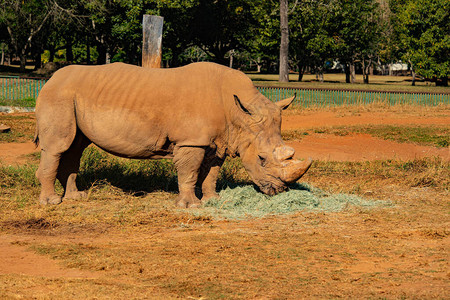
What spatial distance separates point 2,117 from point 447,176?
1436 cm

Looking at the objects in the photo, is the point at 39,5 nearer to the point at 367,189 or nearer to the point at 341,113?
the point at 341,113

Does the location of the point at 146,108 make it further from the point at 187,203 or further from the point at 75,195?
the point at 75,195

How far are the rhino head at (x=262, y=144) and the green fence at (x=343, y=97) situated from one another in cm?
1725

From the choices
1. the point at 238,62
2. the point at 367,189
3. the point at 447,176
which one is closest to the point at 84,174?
the point at 367,189

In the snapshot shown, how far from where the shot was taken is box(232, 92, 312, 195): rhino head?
381 inches

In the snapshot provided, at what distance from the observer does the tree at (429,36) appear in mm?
52438

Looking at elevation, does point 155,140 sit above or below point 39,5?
below

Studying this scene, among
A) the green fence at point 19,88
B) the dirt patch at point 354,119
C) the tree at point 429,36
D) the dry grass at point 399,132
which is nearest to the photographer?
the dry grass at point 399,132

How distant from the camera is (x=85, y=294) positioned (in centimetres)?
582

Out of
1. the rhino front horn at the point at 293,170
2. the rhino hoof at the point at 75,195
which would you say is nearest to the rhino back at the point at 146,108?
the rhino hoof at the point at 75,195

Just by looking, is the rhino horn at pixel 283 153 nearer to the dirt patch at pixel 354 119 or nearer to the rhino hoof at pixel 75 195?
the rhino hoof at pixel 75 195

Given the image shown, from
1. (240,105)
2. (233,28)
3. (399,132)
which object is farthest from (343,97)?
(233,28)

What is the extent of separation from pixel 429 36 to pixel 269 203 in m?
46.9

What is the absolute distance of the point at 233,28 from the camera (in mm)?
49812
